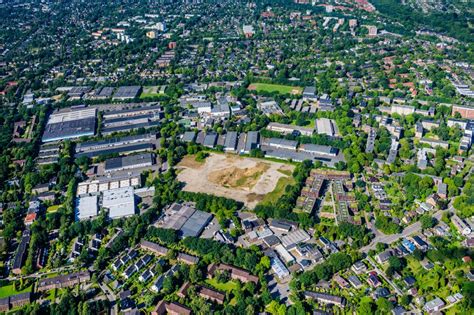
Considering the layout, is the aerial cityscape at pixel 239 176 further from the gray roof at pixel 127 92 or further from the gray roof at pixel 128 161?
the gray roof at pixel 127 92

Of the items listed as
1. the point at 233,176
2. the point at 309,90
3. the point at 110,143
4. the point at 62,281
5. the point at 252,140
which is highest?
the point at 309,90

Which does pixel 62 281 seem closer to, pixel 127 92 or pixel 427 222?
pixel 427 222

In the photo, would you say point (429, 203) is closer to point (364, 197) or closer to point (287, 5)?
point (364, 197)

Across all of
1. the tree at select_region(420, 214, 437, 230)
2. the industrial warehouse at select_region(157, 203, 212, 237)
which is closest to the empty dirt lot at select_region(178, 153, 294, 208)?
the industrial warehouse at select_region(157, 203, 212, 237)

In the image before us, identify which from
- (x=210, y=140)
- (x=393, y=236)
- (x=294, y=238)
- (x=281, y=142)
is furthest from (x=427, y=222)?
(x=210, y=140)

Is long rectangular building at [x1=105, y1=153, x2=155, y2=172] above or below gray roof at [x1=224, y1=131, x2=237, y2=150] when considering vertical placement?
below

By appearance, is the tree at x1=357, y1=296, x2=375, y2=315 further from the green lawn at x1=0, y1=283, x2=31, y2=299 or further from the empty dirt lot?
the green lawn at x1=0, y1=283, x2=31, y2=299
